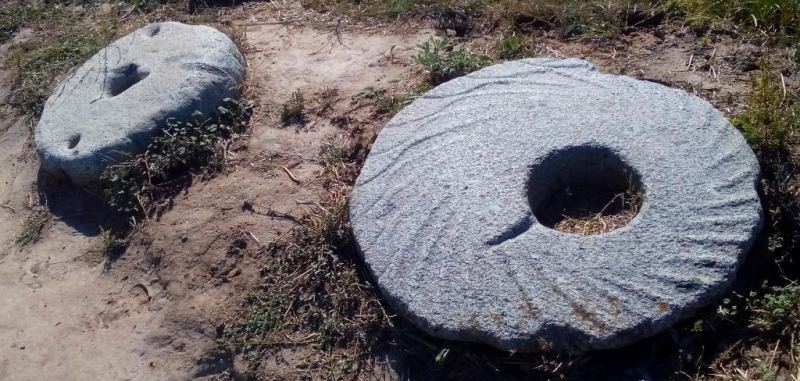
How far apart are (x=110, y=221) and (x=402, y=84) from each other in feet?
4.83

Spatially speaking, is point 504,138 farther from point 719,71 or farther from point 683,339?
point 719,71

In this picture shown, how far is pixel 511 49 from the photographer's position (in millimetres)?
3828

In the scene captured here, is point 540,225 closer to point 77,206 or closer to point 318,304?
point 318,304

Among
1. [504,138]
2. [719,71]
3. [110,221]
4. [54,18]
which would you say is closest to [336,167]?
[504,138]

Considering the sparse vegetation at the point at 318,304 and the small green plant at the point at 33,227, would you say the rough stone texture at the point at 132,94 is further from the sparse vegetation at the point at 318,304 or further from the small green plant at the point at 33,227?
the sparse vegetation at the point at 318,304

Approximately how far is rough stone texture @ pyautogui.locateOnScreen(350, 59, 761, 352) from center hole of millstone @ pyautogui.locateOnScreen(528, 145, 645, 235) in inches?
0.4

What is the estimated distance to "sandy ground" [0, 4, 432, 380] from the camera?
2.94 m

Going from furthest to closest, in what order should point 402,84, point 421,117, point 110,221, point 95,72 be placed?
point 95,72
point 402,84
point 110,221
point 421,117

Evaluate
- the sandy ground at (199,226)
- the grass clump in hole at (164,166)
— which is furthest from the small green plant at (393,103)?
the grass clump in hole at (164,166)

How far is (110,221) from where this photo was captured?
3.51 metres

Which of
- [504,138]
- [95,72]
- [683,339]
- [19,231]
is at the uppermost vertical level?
[504,138]

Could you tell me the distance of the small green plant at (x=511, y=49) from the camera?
383 centimetres

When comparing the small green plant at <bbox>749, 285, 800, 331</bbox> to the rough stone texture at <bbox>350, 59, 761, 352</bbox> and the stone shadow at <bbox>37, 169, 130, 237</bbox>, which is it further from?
the stone shadow at <bbox>37, 169, 130, 237</bbox>

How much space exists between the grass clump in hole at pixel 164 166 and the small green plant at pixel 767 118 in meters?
2.21
